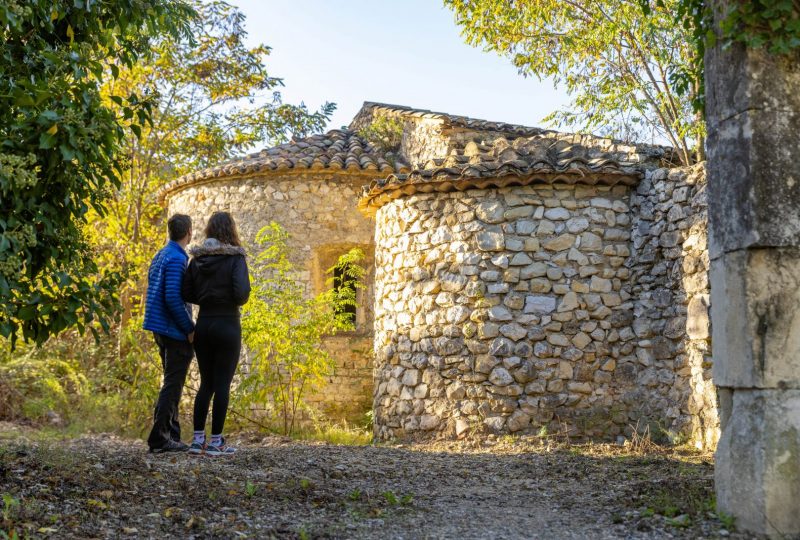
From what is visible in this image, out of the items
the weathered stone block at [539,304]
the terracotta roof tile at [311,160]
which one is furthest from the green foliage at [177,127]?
the weathered stone block at [539,304]

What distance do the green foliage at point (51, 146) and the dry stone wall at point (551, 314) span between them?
4.19 m

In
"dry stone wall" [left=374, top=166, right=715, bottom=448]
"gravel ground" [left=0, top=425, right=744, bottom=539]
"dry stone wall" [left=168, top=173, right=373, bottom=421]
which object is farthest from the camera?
"dry stone wall" [left=168, top=173, right=373, bottom=421]

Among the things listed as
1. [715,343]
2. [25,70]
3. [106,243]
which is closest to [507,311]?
[715,343]

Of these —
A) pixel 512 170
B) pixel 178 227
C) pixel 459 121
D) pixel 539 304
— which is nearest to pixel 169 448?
pixel 178 227

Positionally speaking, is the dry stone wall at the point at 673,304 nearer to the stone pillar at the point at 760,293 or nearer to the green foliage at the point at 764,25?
the stone pillar at the point at 760,293

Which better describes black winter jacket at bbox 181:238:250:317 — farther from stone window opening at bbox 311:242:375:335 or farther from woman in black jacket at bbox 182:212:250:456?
stone window opening at bbox 311:242:375:335

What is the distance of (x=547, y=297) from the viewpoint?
25.7ft

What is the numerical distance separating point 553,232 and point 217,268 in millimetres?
3519

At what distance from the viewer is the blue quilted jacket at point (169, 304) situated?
6.07 m

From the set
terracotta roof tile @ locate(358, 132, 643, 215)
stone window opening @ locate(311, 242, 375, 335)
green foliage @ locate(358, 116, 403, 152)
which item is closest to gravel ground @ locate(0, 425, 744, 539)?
terracotta roof tile @ locate(358, 132, 643, 215)

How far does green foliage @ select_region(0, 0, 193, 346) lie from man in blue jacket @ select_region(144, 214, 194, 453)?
1483 mm

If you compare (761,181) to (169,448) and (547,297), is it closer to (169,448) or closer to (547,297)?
(547,297)

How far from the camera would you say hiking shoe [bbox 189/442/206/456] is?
6.05 meters

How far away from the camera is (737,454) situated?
3.83 m
